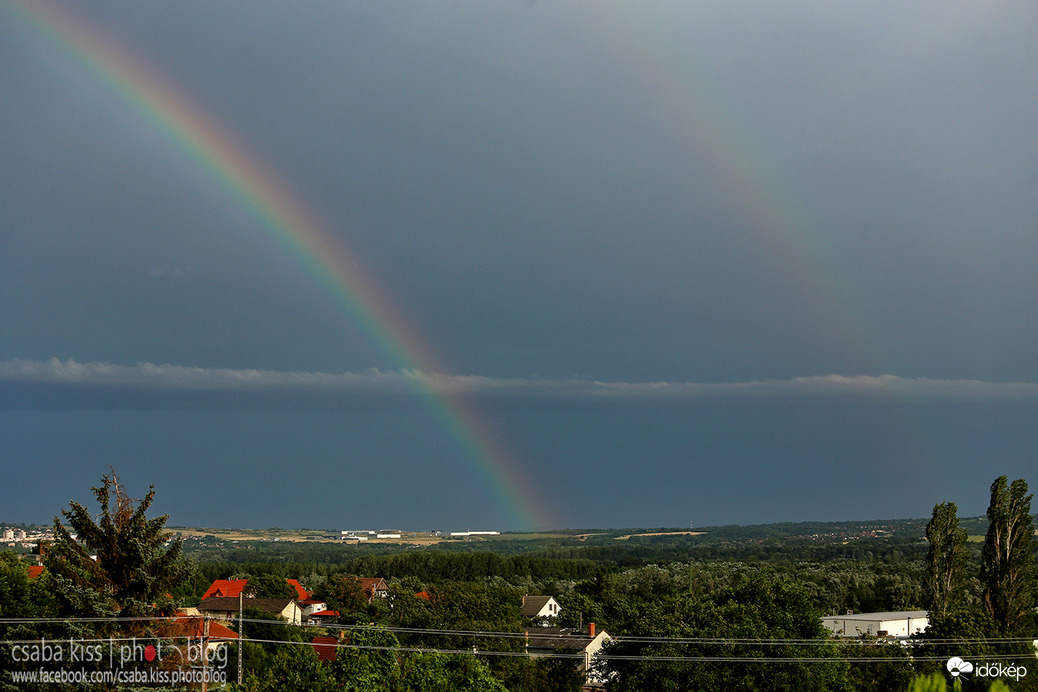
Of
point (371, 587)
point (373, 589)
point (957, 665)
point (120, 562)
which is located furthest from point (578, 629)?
point (120, 562)

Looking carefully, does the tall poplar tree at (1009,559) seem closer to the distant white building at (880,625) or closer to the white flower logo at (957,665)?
the white flower logo at (957,665)

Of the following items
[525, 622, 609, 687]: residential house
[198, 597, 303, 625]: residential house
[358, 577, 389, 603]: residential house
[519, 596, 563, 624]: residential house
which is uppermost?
[358, 577, 389, 603]: residential house

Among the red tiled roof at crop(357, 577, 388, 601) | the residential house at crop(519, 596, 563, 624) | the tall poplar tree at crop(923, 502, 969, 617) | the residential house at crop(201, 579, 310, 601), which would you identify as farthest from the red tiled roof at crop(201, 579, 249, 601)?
the tall poplar tree at crop(923, 502, 969, 617)

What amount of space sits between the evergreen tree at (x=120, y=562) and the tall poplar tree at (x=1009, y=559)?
45282 millimetres

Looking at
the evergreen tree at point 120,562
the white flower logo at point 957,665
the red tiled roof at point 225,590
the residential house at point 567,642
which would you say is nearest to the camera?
the evergreen tree at point 120,562

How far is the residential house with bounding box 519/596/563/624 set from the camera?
110 m

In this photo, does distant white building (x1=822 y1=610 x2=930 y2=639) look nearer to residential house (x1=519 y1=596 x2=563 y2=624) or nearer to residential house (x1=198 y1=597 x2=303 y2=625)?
residential house (x1=519 y1=596 x2=563 y2=624)

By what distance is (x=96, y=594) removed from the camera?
77.3 feet

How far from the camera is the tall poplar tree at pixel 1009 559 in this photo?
50312 millimetres

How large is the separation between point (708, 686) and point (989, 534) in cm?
2419

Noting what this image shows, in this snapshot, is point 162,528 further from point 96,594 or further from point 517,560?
point 517,560

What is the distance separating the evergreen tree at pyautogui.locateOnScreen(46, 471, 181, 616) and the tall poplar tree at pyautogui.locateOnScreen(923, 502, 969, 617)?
51.7 m

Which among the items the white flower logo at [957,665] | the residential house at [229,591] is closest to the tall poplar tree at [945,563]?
the white flower logo at [957,665]

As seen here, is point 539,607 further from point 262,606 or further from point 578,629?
point 262,606
